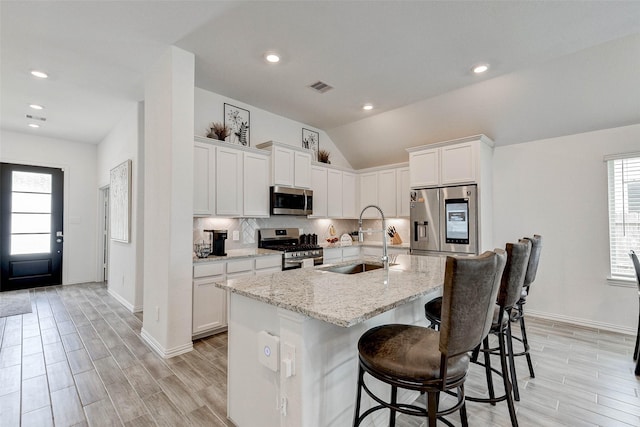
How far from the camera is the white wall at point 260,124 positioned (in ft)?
12.8

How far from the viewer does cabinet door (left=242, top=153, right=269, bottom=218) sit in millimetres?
4055

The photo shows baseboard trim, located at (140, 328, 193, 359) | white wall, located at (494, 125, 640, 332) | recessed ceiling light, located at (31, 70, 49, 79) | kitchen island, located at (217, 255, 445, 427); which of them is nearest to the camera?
kitchen island, located at (217, 255, 445, 427)

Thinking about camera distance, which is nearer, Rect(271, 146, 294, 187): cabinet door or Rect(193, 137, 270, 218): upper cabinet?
Rect(193, 137, 270, 218): upper cabinet

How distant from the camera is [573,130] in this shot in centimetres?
380

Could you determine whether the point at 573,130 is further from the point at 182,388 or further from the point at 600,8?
the point at 182,388

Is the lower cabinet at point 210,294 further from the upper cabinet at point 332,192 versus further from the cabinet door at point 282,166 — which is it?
the upper cabinet at point 332,192

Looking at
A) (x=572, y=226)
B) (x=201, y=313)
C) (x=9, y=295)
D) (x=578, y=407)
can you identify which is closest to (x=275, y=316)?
(x=201, y=313)

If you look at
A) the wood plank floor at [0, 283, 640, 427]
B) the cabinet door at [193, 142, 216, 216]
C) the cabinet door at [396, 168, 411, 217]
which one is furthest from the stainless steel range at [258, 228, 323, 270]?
the cabinet door at [396, 168, 411, 217]

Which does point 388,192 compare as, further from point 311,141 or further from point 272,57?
point 272,57

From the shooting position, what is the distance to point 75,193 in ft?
19.7

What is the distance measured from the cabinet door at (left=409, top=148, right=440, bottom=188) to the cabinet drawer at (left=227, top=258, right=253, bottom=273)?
9.15 ft

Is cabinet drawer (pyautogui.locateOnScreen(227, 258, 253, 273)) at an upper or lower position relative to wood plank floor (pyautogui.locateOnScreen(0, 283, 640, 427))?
upper

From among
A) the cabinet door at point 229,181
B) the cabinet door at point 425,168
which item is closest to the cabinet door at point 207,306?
the cabinet door at point 229,181

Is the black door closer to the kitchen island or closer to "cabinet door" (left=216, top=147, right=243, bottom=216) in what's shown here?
"cabinet door" (left=216, top=147, right=243, bottom=216)
